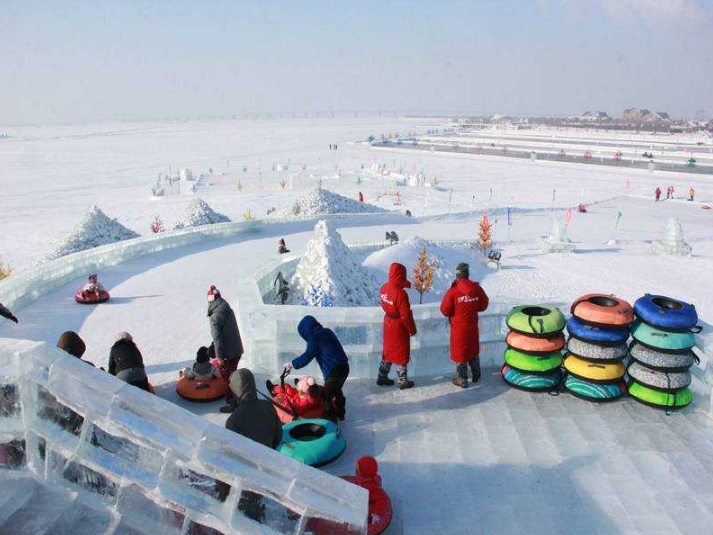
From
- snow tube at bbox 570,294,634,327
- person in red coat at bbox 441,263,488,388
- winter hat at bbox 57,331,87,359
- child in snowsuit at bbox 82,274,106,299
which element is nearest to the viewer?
winter hat at bbox 57,331,87,359

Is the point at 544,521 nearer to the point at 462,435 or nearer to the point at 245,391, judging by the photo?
the point at 462,435

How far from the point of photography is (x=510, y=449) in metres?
5.51

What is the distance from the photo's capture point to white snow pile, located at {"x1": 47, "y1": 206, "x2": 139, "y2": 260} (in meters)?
20.2

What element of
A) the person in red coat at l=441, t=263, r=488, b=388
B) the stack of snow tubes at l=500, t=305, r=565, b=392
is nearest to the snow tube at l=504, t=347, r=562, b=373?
the stack of snow tubes at l=500, t=305, r=565, b=392

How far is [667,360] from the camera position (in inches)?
238

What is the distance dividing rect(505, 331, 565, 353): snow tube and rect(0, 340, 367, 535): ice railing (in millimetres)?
3336

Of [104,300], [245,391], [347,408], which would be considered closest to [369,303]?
[104,300]

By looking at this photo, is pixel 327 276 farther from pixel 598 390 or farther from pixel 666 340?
pixel 666 340

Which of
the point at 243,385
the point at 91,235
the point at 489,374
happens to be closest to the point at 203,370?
the point at 243,385

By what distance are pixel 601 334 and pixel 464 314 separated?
1.53m

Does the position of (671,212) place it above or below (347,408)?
below

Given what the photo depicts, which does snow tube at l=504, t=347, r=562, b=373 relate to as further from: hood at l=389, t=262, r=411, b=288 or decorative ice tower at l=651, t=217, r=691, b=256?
decorative ice tower at l=651, t=217, r=691, b=256

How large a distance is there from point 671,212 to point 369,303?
2931 centimetres

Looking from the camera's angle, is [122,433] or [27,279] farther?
[27,279]
